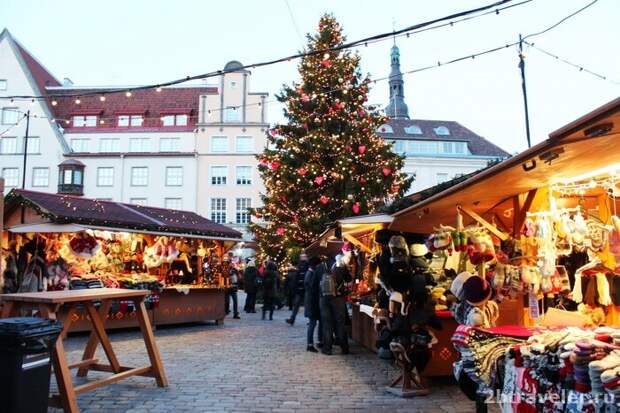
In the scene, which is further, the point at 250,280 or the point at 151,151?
the point at 151,151

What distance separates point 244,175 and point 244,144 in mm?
2680

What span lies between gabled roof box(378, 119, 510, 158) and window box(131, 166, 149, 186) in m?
21.0

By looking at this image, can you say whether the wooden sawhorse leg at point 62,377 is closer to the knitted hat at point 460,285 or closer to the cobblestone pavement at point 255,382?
the cobblestone pavement at point 255,382

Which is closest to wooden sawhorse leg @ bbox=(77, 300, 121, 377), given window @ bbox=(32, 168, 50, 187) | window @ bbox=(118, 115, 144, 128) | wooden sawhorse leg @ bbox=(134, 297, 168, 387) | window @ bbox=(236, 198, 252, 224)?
wooden sawhorse leg @ bbox=(134, 297, 168, 387)

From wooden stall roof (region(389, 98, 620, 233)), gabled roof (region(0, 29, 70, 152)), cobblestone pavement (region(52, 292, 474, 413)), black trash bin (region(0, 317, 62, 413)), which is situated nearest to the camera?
wooden stall roof (region(389, 98, 620, 233))

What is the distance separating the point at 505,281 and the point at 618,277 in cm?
111

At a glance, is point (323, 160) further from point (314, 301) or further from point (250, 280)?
point (314, 301)

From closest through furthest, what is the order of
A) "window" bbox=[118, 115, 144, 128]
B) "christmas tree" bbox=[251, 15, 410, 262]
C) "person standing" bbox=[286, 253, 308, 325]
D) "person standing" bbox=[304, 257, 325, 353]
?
1. "person standing" bbox=[304, 257, 325, 353]
2. "person standing" bbox=[286, 253, 308, 325]
3. "christmas tree" bbox=[251, 15, 410, 262]
4. "window" bbox=[118, 115, 144, 128]

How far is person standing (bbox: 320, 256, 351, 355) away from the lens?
9.41 m

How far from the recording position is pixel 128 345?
10008mm

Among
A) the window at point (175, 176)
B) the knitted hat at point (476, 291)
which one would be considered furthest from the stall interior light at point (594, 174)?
the window at point (175, 176)

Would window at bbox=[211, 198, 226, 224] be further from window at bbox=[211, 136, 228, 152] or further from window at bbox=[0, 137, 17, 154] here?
window at bbox=[0, 137, 17, 154]

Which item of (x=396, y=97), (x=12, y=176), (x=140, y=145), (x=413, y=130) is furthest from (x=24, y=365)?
(x=396, y=97)

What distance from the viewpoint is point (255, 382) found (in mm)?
6816
